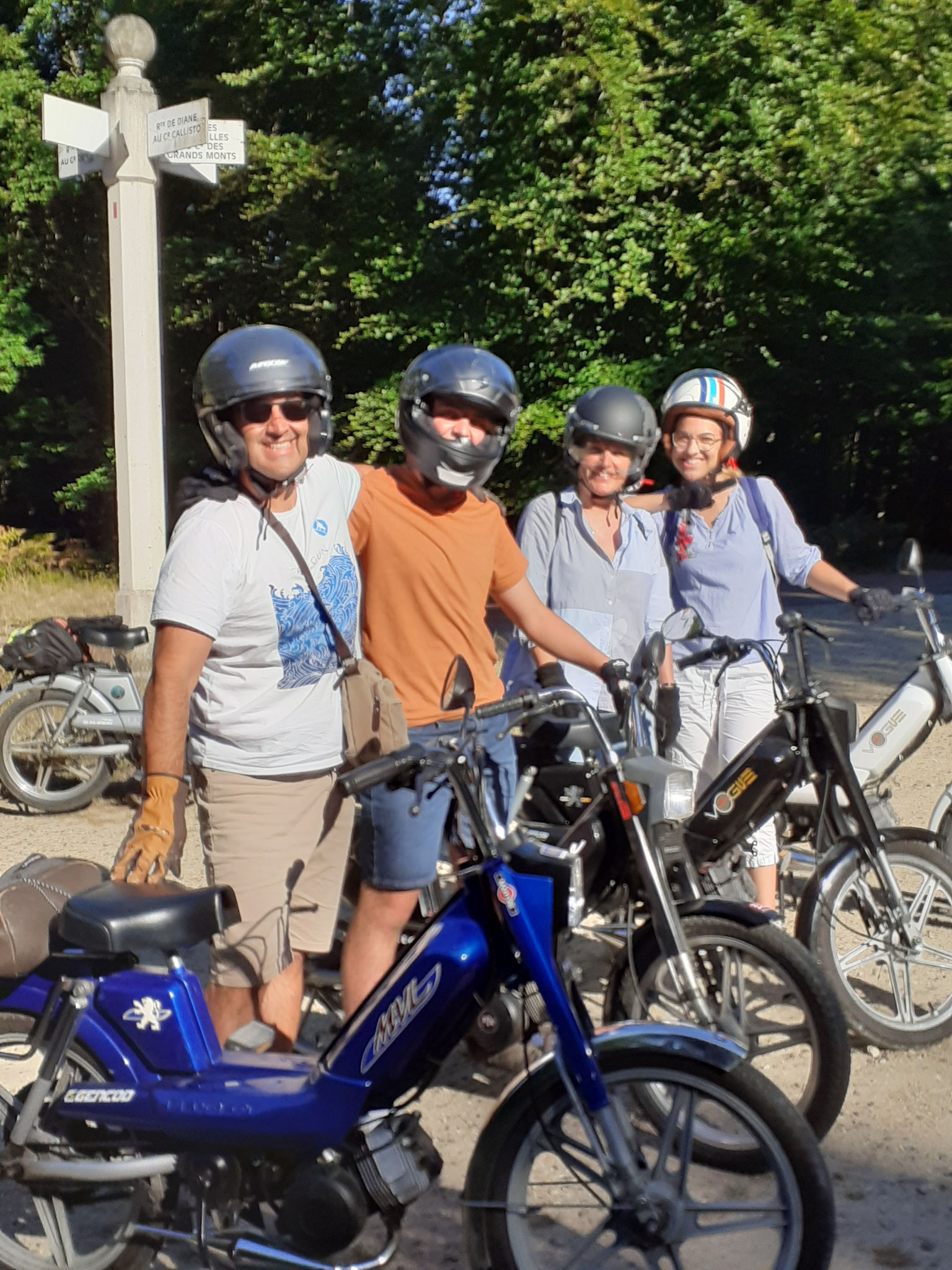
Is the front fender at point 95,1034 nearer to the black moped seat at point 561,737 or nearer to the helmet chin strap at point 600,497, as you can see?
the black moped seat at point 561,737

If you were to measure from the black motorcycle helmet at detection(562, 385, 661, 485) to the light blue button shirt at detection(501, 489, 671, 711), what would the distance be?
0.51 feet

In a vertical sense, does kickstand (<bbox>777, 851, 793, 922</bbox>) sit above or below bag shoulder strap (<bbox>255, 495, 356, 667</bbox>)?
below

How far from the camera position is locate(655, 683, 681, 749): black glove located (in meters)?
3.27

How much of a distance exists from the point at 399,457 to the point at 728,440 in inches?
450

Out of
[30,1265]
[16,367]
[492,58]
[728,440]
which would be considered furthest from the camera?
[16,367]

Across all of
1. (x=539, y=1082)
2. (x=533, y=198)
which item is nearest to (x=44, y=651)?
(x=539, y=1082)

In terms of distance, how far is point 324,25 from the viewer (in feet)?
49.8

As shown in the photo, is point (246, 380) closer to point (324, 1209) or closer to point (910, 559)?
point (324, 1209)

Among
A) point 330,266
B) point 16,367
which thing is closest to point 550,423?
point 330,266

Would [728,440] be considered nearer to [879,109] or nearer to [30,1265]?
[30,1265]

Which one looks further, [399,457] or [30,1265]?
[399,457]

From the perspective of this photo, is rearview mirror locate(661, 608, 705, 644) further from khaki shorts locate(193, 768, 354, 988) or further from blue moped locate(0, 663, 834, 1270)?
khaki shorts locate(193, 768, 354, 988)

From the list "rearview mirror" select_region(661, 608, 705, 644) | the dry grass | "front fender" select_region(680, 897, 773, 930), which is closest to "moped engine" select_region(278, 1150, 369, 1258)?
"front fender" select_region(680, 897, 773, 930)

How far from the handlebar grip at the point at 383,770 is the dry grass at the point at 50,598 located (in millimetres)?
8589
